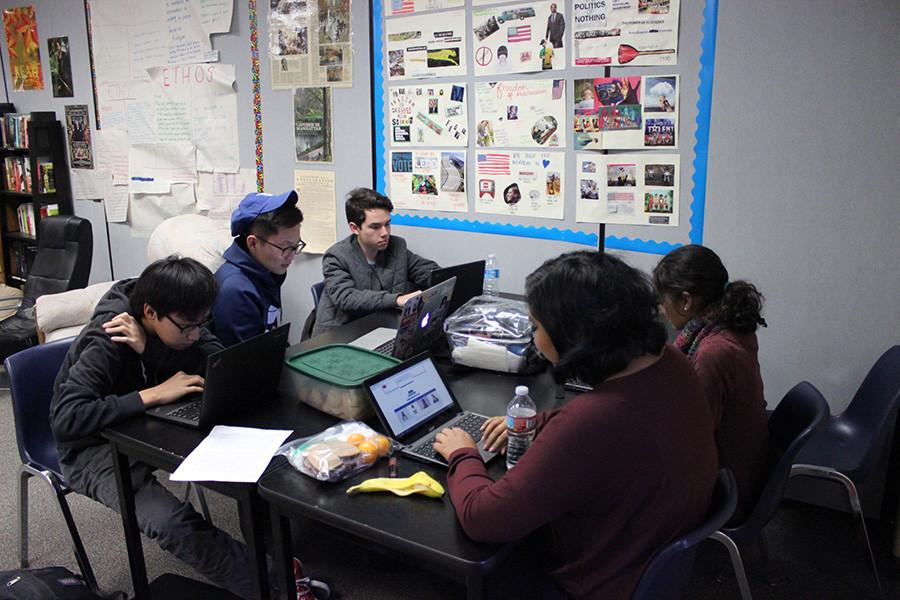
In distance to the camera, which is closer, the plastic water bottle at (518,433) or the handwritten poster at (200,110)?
the plastic water bottle at (518,433)

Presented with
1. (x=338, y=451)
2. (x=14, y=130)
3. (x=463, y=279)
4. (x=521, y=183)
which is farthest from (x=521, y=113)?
(x=14, y=130)

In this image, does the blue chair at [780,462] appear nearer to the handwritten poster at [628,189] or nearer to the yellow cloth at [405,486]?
the yellow cloth at [405,486]

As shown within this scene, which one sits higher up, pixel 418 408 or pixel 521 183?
pixel 521 183

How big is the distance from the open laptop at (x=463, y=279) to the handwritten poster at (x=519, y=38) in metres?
0.94

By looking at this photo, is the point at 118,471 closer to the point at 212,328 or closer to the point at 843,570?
the point at 212,328

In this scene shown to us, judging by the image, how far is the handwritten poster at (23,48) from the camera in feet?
16.3

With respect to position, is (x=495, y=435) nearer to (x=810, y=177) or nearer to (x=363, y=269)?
(x=363, y=269)

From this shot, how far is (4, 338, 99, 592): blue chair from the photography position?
202 centimetres

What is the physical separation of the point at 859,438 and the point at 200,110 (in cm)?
381

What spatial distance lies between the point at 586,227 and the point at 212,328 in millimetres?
1614

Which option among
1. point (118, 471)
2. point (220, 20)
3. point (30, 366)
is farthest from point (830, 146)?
point (220, 20)

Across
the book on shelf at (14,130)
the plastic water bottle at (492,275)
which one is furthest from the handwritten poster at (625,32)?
the book on shelf at (14,130)

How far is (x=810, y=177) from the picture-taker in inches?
97.1

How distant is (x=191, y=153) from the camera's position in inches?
168
